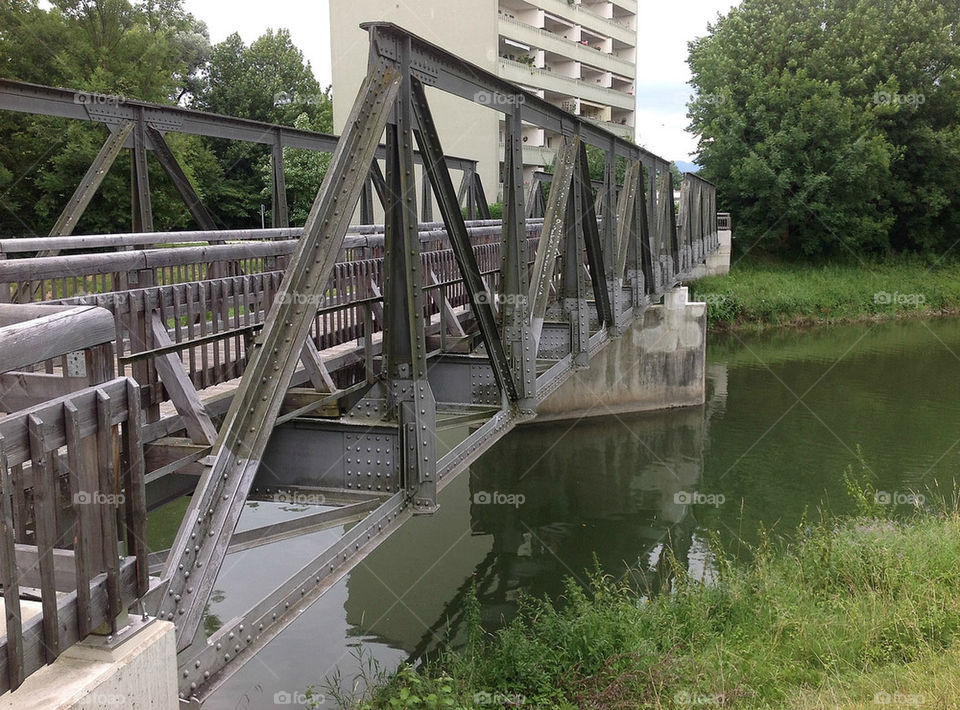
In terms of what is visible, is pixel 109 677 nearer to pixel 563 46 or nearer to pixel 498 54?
pixel 498 54

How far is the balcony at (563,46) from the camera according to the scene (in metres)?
46.7

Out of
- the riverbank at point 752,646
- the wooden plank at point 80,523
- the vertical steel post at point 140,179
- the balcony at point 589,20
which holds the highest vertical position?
the balcony at point 589,20

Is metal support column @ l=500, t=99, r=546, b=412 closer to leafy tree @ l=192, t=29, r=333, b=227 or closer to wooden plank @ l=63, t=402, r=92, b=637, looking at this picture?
wooden plank @ l=63, t=402, r=92, b=637

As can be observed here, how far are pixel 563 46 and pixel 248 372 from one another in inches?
1980

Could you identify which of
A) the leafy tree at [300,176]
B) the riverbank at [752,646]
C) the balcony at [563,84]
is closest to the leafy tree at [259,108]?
the leafy tree at [300,176]

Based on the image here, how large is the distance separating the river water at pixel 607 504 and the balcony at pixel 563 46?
2616 cm

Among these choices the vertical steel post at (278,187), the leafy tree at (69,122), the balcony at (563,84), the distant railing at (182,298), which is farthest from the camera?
the balcony at (563,84)

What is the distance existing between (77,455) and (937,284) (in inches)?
1686

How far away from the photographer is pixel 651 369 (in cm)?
2252

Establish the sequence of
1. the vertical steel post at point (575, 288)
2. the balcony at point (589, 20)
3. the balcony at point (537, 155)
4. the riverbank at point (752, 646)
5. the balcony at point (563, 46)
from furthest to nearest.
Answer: the balcony at point (589, 20), the balcony at point (537, 155), the balcony at point (563, 46), the vertical steel post at point (575, 288), the riverbank at point (752, 646)

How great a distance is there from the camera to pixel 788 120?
3897 centimetres

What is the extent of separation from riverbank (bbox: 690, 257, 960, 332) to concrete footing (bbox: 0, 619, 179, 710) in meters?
30.2

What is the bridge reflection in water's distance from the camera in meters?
11.9

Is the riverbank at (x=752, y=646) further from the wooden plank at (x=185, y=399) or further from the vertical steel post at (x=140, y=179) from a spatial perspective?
the vertical steel post at (x=140, y=179)
